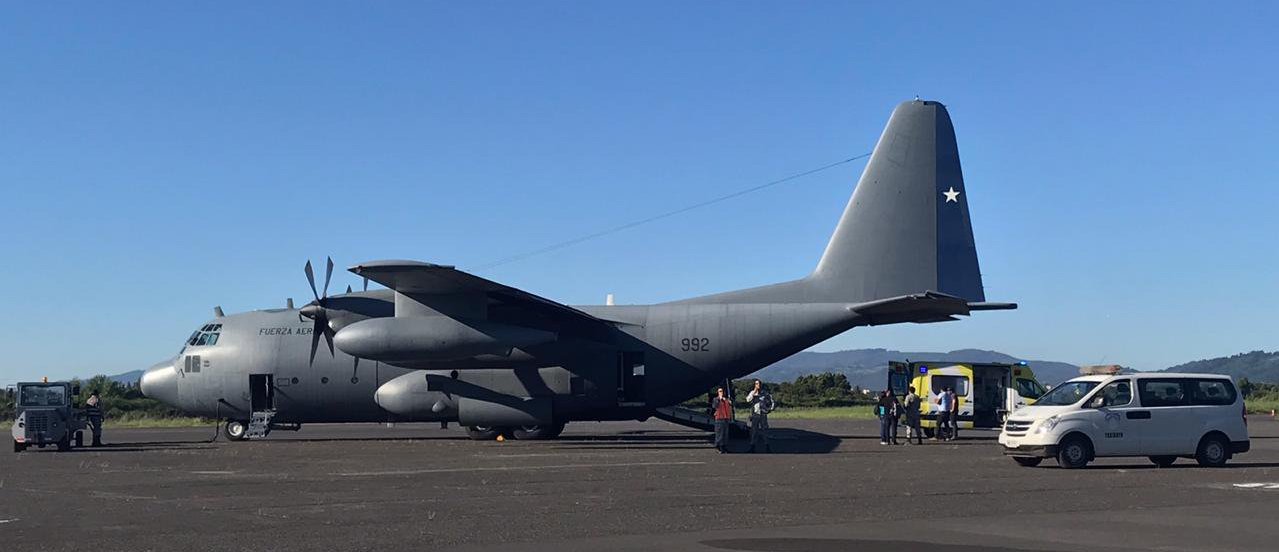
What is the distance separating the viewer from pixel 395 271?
2480cm

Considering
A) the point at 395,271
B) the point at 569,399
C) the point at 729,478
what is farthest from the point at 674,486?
the point at 569,399

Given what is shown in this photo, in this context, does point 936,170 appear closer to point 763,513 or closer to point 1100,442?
point 1100,442

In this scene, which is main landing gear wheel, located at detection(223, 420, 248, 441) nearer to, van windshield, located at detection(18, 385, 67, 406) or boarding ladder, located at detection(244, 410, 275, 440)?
boarding ladder, located at detection(244, 410, 275, 440)

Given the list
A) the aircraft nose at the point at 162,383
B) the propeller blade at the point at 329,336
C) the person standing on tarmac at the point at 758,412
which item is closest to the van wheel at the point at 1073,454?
the person standing on tarmac at the point at 758,412

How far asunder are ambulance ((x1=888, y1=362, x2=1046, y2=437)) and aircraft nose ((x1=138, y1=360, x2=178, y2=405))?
66.6 feet

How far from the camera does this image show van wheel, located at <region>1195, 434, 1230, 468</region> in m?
20.5

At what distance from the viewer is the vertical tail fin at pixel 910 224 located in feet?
92.3

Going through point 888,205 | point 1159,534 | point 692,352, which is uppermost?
point 888,205

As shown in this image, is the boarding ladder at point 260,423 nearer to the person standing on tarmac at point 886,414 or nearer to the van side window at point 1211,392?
the person standing on tarmac at point 886,414

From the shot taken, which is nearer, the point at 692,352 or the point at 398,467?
the point at 398,467

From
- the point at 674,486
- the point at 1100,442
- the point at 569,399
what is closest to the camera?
the point at 674,486

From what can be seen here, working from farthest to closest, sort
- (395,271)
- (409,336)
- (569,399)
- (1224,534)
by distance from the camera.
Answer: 1. (569,399)
2. (409,336)
3. (395,271)
4. (1224,534)

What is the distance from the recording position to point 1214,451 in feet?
67.5

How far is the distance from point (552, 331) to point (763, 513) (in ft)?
49.3
